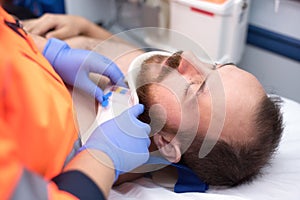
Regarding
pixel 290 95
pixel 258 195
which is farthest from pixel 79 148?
pixel 290 95

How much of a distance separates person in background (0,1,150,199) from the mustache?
0.16 m

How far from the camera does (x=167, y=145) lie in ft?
3.58

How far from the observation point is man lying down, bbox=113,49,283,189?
41.3 inches

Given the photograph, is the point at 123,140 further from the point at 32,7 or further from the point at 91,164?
the point at 32,7

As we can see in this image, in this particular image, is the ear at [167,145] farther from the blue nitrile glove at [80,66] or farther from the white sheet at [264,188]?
the blue nitrile glove at [80,66]

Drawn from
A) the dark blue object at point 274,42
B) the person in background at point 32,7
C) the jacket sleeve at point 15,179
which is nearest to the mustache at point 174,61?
the jacket sleeve at point 15,179

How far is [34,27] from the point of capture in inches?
60.3

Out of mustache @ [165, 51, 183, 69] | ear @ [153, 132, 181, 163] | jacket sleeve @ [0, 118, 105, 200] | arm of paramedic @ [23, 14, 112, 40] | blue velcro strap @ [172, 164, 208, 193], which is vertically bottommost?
blue velcro strap @ [172, 164, 208, 193]

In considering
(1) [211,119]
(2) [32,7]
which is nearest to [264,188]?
(1) [211,119]

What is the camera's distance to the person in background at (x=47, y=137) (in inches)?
25.1

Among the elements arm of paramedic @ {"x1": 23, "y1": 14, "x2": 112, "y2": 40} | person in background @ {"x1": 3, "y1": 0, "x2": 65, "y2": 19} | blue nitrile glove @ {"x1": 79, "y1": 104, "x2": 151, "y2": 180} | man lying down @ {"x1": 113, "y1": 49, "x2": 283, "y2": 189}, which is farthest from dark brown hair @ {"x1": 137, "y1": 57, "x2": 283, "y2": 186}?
person in background @ {"x1": 3, "y1": 0, "x2": 65, "y2": 19}

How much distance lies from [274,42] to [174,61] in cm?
87

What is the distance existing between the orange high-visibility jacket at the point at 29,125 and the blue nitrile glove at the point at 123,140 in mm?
81

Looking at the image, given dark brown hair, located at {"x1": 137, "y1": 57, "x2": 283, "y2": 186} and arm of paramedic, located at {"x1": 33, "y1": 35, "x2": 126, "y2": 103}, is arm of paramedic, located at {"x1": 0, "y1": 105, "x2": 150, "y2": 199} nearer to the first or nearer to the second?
dark brown hair, located at {"x1": 137, "y1": 57, "x2": 283, "y2": 186}
